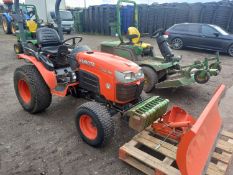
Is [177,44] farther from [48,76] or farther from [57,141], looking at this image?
[57,141]

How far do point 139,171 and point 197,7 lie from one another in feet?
41.7

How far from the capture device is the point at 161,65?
16.3 feet

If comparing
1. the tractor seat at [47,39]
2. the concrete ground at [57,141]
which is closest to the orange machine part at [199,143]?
the concrete ground at [57,141]

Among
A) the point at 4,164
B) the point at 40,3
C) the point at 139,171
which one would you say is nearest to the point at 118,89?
the point at 139,171

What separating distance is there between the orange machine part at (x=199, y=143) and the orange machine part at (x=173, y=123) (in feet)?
0.93

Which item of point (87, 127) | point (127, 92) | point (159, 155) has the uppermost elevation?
point (127, 92)

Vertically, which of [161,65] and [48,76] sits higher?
[48,76]

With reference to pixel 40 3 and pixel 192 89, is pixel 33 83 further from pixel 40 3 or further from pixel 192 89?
pixel 40 3

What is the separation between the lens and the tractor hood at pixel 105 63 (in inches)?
117

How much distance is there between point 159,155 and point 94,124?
0.96 meters

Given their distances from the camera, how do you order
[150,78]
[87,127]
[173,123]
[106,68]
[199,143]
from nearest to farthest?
[199,143] → [173,123] → [106,68] → [87,127] → [150,78]

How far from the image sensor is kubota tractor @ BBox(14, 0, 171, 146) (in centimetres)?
290

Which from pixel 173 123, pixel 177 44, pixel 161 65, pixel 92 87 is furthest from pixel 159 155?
pixel 177 44

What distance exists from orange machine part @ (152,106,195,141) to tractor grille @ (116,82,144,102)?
1.61 ft
